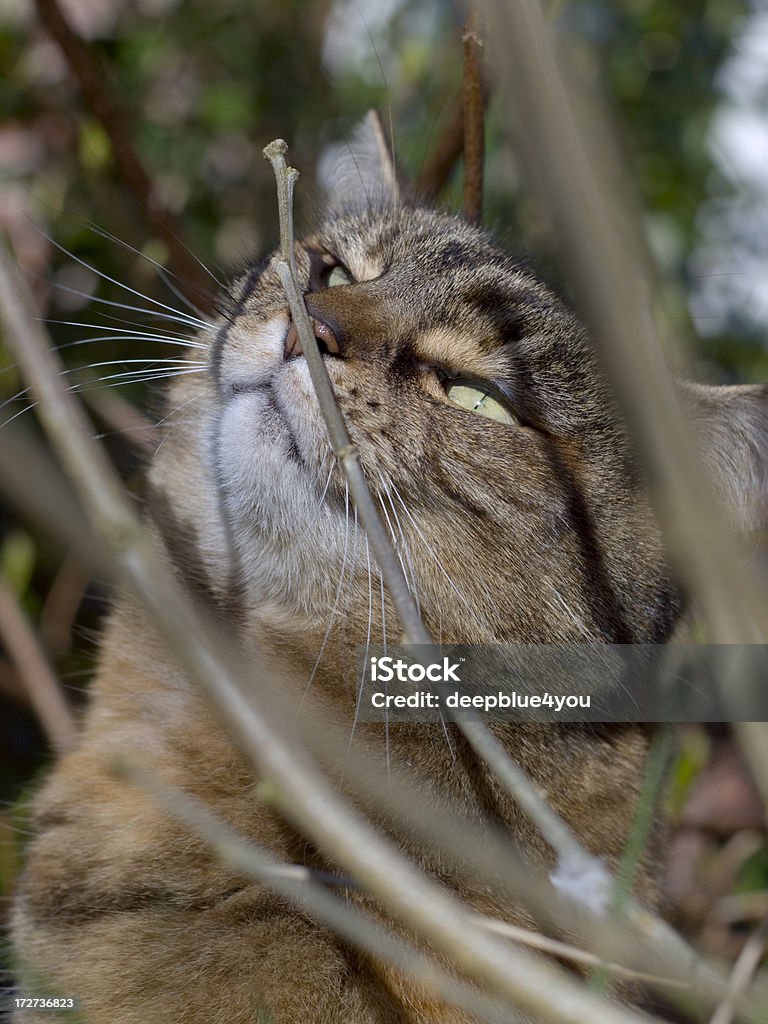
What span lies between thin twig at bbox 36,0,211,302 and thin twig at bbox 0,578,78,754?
726mm

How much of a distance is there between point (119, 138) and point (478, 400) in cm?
101

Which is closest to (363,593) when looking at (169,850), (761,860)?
(169,850)

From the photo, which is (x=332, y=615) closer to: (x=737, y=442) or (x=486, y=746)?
(x=486, y=746)

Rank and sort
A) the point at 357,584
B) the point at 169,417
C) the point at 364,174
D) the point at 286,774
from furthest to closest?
the point at 364,174, the point at 169,417, the point at 357,584, the point at 286,774

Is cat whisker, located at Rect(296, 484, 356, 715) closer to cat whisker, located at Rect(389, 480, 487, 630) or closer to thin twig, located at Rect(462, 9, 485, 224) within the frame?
cat whisker, located at Rect(389, 480, 487, 630)

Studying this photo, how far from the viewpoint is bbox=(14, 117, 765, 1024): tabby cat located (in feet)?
3.76

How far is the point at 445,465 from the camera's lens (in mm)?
1242

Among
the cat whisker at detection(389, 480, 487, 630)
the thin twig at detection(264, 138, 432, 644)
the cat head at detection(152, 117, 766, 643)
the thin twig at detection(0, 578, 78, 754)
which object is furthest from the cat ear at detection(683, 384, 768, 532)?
the thin twig at detection(0, 578, 78, 754)

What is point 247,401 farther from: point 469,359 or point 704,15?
point 704,15

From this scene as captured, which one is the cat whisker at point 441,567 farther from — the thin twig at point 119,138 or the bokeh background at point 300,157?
the bokeh background at point 300,157

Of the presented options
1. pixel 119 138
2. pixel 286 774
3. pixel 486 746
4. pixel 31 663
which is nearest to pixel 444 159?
pixel 119 138

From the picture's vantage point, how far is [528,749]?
1285mm

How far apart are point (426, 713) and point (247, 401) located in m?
0.47

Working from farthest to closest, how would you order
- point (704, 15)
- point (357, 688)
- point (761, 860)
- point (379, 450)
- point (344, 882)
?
point (704, 15)
point (761, 860)
point (357, 688)
point (379, 450)
point (344, 882)
